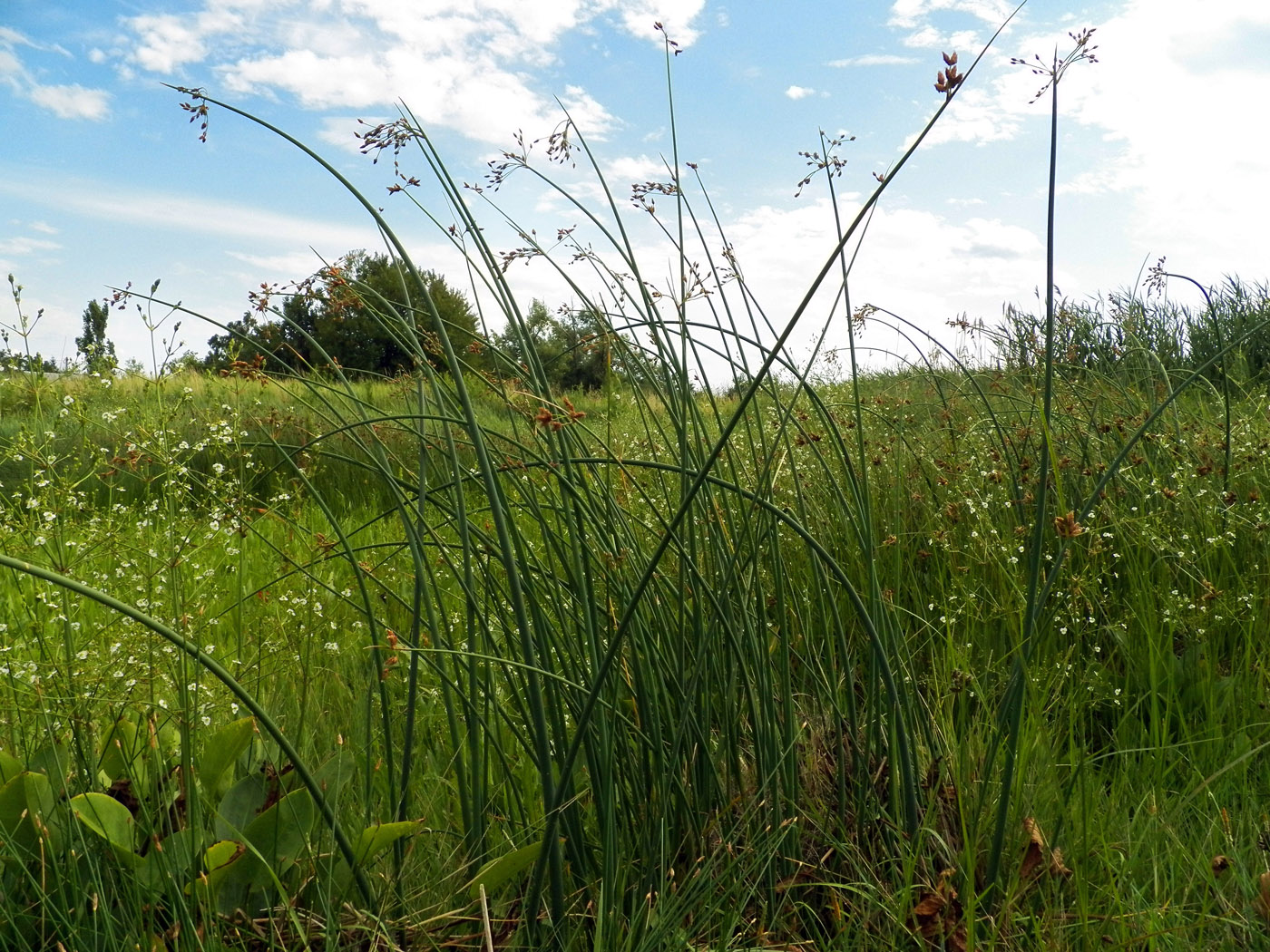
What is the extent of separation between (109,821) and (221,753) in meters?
0.26

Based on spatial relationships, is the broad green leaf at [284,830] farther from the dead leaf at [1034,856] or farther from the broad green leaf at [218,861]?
the dead leaf at [1034,856]

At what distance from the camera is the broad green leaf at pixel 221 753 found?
168 centimetres

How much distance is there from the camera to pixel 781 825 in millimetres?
1537

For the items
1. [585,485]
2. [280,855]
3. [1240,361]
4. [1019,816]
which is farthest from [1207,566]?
[1240,361]

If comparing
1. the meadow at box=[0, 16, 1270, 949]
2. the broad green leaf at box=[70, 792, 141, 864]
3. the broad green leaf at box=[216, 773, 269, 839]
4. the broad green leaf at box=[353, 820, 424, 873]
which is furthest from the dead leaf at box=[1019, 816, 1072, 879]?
the broad green leaf at box=[70, 792, 141, 864]

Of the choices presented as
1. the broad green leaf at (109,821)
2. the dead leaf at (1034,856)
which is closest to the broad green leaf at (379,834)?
the broad green leaf at (109,821)

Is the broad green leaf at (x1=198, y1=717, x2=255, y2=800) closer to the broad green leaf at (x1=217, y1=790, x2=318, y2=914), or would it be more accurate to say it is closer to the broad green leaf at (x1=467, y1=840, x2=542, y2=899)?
the broad green leaf at (x1=217, y1=790, x2=318, y2=914)

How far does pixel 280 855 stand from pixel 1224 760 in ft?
6.89

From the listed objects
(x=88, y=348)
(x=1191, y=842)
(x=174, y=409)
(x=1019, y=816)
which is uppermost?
(x=88, y=348)

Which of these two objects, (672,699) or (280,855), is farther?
(672,699)

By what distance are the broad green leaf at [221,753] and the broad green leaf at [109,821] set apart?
0.19 metres

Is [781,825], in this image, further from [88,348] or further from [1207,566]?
[1207,566]

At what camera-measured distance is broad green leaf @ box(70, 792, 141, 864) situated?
Result: 1.40 m

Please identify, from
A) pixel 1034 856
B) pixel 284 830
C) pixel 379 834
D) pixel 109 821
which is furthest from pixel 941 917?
pixel 109 821
